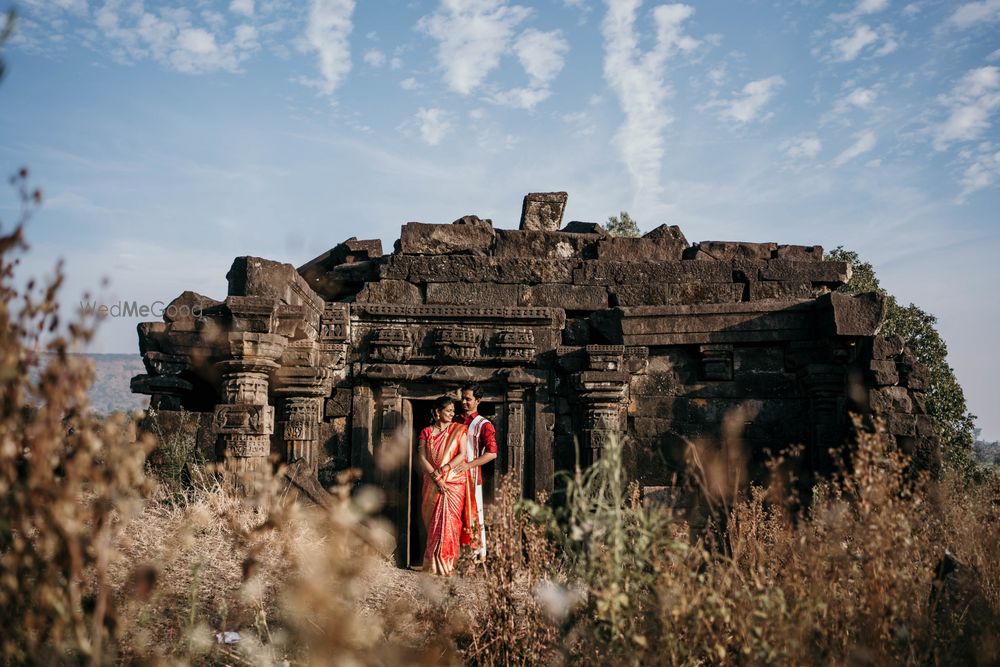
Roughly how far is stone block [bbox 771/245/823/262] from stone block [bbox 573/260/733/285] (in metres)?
0.73

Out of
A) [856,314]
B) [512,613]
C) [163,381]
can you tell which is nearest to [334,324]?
[163,381]

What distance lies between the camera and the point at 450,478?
7.33 m

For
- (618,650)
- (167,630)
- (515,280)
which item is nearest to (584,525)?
(618,650)

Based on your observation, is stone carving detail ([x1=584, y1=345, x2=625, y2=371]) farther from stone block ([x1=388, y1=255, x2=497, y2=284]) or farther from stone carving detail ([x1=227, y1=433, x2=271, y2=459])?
stone carving detail ([x1=227, y1=433, x2=271, y2=459])

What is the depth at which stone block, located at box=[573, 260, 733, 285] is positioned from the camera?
8680 mm

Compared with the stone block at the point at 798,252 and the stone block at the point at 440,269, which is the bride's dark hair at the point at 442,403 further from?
the stone block at the point at 798,252

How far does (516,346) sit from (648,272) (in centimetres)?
176

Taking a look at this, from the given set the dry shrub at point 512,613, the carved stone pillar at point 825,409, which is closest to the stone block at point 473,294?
the carved stone pillar at point 825,409

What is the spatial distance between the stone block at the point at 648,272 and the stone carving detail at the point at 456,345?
1.41 m

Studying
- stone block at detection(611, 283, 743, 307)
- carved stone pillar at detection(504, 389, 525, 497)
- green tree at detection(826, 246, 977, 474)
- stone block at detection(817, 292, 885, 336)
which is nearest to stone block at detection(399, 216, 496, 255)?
stone block at detection(611, 283, 743, 307)

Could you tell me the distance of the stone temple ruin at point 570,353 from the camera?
7.72 metres

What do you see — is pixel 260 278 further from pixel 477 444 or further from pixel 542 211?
pixel 542 211

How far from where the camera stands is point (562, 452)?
27.0ft

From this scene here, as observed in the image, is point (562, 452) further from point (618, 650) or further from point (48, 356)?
point (48, 356)
